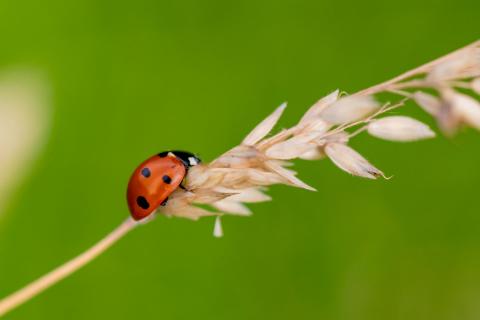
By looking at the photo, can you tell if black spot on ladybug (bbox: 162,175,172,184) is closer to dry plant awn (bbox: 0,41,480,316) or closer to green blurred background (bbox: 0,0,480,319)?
dry plant awn (bbox: 0,41,480,316)

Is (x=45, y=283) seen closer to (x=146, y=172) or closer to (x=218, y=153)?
(x=146, y=172)

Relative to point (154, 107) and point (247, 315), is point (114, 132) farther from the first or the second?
point (247, 315)

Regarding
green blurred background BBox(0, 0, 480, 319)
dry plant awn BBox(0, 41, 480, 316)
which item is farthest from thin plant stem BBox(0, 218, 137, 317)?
green blurred background BBox(0, 0, 480, 319)

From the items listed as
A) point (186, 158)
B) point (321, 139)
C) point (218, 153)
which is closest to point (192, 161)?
point (186, 158)

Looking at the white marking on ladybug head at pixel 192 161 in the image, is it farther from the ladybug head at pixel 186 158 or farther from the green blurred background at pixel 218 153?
the green blurred background at pixel 218 153

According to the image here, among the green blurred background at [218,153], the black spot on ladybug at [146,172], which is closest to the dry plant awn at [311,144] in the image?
the black spot on ladybug at [146,172]

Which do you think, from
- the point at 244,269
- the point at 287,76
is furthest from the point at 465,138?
the point at 244,269
